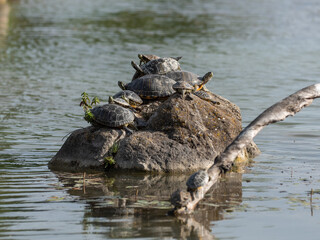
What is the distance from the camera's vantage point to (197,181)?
25.7ft

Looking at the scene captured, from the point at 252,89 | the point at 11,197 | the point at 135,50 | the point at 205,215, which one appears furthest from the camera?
the point at 135,50

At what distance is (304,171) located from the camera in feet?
33.7

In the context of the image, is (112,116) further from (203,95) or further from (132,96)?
(203,95)

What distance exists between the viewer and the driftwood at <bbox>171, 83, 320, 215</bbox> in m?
7.80

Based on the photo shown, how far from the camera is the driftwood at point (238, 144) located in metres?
7.80

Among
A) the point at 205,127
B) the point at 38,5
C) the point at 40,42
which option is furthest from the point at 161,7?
the point at 205,127

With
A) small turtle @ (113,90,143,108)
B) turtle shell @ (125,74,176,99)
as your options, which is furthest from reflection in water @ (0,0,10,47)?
small turtle @ (113,90,143,108)

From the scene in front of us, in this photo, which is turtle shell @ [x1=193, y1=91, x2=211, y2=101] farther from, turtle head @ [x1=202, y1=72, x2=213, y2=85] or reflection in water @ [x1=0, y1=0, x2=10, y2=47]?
reflection in water @ [x1=0, y1=0, x2=10, y2=47]

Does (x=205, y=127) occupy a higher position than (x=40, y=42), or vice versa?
(x=40, y=42)

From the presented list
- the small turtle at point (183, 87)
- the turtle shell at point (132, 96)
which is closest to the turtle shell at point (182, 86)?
the small turtle at point (183, 87)

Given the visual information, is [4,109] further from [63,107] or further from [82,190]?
[82,190]

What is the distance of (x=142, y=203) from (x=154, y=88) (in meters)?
3.24

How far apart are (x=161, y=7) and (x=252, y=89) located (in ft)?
77.7

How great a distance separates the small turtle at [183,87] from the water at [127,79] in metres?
1.53
